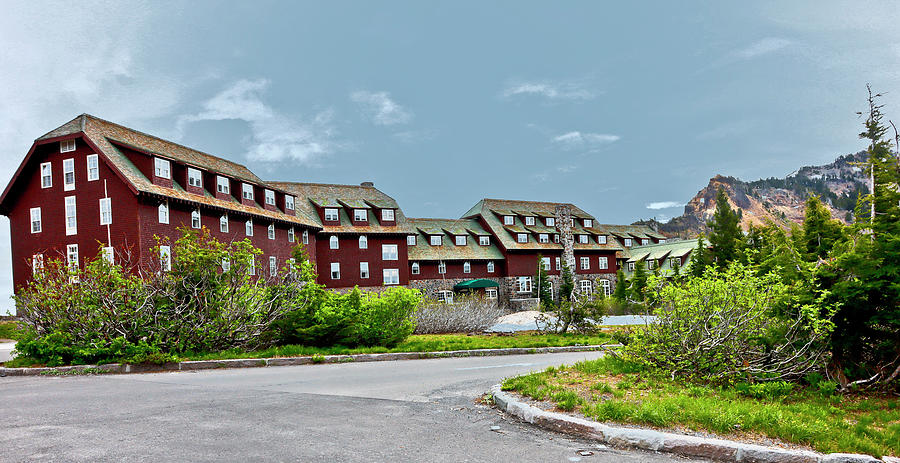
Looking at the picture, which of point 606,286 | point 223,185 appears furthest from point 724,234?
point 223,185

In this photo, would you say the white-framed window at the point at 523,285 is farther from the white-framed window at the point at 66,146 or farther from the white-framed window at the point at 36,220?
the white-framed window at the point at 36,220

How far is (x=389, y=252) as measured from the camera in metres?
53.7

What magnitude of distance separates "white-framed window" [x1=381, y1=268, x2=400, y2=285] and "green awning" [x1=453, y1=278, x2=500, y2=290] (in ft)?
21.0

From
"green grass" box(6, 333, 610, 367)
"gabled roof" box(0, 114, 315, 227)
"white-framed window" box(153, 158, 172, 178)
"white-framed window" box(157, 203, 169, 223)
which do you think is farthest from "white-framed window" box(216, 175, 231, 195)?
"green grass" box(6, 333, 610, 367)

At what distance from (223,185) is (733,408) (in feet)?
124

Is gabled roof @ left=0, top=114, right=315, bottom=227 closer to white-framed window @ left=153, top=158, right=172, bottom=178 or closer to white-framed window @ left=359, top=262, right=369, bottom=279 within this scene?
white-framed window @ left=153, top=158, right=172, bottom=178

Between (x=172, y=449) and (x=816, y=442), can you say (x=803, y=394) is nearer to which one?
(x=816, y=442)

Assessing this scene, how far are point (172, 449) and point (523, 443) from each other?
4.07 metres

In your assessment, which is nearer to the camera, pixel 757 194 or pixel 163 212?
pixel 163 212

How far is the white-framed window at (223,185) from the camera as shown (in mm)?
38812

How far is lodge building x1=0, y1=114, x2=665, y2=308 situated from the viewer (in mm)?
32594

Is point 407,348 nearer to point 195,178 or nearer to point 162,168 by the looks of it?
point 162,168

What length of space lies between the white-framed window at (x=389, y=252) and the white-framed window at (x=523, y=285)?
14.6m

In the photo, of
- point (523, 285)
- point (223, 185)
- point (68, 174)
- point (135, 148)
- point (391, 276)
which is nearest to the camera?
point (135, 148)
